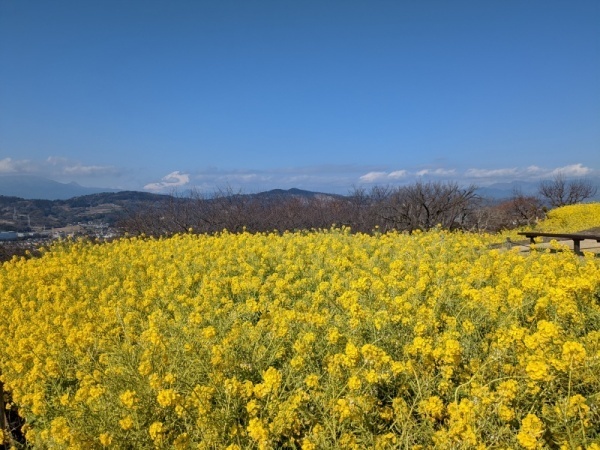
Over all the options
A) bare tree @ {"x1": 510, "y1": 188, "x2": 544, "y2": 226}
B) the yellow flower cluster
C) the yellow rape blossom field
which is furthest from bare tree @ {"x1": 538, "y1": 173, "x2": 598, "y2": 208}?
the yellow rape blossom field

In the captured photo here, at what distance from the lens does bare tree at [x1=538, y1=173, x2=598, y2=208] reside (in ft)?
122

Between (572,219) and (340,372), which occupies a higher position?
(340,372)

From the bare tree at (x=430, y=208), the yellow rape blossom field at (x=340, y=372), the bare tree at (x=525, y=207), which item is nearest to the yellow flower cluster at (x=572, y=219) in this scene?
the bare tree at (x=430, y=208)

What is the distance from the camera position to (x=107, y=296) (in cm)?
568

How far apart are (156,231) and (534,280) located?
53.3 feet

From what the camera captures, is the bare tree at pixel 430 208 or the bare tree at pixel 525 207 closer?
the bare tree at pixel 430 208

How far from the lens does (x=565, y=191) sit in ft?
125

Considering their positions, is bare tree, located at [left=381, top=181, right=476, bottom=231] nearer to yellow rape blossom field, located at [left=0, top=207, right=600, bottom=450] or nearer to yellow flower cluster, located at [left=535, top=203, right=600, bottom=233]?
yellow flower cluster, located at [left=535, top=203, right=600, bottom=233]

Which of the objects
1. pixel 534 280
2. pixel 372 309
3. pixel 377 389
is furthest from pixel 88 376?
pixel 534 280

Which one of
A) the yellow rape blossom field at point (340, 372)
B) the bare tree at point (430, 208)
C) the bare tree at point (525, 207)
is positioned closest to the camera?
the yellow rape blossom field at point (340, 372)

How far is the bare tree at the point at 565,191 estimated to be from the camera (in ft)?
122

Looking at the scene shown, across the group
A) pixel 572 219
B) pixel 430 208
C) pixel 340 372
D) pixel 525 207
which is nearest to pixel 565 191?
pixel 525 207

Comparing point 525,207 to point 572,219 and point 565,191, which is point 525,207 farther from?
point 572,219

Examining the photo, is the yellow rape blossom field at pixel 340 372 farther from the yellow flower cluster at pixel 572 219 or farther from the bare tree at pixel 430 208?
the yellow flower cluster at pixel 572 219
